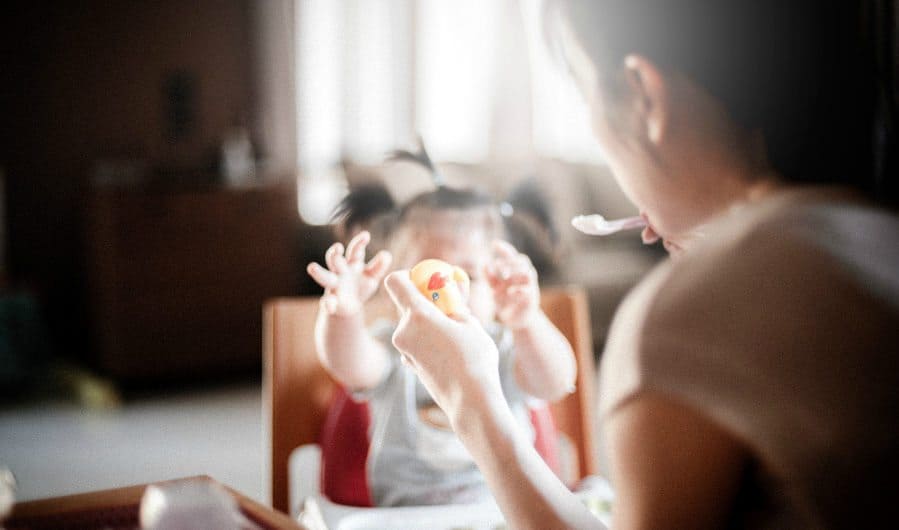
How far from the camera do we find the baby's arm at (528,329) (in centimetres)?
A: 83

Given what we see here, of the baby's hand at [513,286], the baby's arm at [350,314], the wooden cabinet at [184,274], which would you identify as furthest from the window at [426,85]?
the baby's hand at [513,286]

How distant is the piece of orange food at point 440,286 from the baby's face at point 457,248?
194 millimetres

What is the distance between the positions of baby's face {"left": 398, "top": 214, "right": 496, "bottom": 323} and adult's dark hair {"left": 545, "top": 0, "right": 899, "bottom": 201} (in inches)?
19.3

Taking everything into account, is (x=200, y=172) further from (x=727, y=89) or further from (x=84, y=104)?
(x=727, y=89)

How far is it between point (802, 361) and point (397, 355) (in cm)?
60

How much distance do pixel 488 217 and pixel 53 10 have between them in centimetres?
303

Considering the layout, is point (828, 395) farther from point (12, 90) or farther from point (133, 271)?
point (12, 90)

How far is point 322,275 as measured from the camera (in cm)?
81

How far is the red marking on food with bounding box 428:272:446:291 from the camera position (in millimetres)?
755

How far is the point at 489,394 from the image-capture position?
60 centimetres

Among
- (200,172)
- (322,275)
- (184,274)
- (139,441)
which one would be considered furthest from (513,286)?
(200,172)

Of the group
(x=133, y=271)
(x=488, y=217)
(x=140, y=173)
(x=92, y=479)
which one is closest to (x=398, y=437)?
(x=488, y=217)

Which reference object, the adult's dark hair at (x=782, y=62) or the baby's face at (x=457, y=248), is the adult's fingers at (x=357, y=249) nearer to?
the baby's face at (x=457, y=248)

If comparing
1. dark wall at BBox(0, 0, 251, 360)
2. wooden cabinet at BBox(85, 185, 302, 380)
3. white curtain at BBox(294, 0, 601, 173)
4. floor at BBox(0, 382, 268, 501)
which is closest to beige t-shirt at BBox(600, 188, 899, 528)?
floor at BBox(0, 382, 268, 501)
